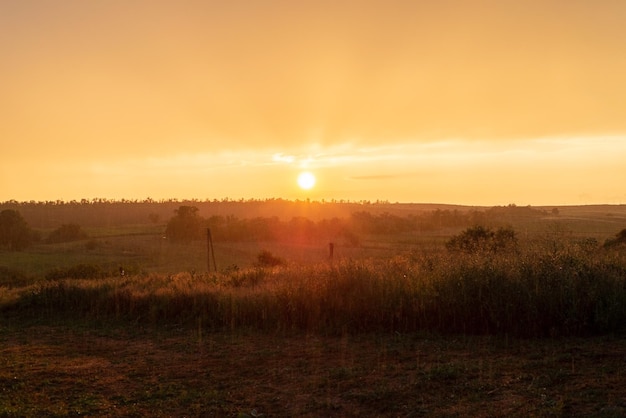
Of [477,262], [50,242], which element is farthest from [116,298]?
[50,242]

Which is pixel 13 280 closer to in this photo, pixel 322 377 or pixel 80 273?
pixel 80 273

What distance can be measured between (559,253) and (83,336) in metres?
9.89

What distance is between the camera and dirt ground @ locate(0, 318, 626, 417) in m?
6.30

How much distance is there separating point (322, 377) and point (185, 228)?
50.0 m

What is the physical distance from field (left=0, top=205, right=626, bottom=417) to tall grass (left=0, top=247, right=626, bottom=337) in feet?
0.09

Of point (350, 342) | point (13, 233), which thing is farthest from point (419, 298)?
point (13, 233)

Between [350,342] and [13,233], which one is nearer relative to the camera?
[350,342]

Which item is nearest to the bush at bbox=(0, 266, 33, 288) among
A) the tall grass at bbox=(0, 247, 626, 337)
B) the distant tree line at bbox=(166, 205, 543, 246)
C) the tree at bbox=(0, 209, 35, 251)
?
the tall grass at bbox=(0, 247, 626, 337)

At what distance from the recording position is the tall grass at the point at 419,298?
9469 mm

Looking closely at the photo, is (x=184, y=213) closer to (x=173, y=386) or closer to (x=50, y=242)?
(x=50, y=242)

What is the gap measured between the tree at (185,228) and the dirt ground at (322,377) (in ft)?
146

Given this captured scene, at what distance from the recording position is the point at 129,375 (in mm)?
8711

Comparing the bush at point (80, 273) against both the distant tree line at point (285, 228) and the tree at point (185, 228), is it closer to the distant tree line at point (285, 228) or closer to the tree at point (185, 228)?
the distant tree line at point (285, 228)

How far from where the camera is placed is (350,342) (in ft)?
33.1
